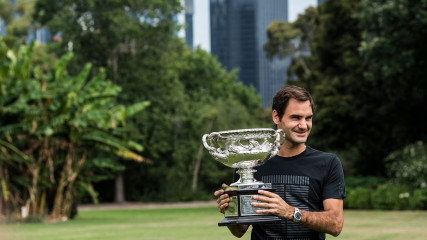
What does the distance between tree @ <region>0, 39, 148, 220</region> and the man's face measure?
21898 mm

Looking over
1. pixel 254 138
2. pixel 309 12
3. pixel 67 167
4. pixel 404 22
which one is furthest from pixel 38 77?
pixel 309 12

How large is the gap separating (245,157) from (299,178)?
0.90 feet

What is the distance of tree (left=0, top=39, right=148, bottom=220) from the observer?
24.9 metres

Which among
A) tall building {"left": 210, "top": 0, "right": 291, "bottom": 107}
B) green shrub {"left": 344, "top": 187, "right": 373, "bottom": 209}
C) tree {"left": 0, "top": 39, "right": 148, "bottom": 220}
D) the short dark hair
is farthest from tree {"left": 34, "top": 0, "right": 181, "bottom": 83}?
tall building {"left": 210, "top": 0, "right": 291, "bottom": 107}

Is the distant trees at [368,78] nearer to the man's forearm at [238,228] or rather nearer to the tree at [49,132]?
the tree at [49,132]

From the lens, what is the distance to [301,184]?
3422 mm

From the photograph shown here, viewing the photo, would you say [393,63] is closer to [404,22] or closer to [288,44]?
[404,22]

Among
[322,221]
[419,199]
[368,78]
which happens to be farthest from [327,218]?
[368,78]

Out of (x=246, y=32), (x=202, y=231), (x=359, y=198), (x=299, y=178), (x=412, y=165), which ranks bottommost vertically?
(x=359, y=198)

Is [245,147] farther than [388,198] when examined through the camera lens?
No

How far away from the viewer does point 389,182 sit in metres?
29.0

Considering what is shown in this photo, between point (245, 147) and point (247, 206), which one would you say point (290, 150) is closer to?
point (245, 147)

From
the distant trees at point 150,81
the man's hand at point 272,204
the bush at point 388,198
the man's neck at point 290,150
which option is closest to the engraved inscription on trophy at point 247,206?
the man's hand at point 272,204

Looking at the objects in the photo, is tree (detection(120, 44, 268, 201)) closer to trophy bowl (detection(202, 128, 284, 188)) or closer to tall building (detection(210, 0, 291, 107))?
trophy bowl (detection(202, 128, 284, 188))
